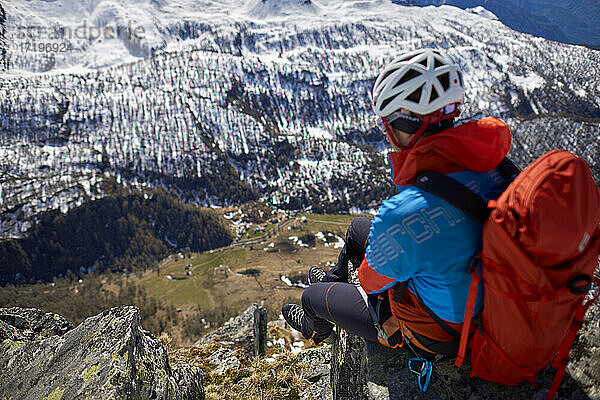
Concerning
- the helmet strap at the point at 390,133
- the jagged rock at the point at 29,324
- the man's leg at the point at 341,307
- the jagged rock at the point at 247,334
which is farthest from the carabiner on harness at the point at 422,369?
the jagged rock at the point at 247,334

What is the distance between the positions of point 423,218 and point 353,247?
14.7 ft

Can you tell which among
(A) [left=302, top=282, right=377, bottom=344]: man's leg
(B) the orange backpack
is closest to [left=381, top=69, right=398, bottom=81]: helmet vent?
(B) the orange backpack

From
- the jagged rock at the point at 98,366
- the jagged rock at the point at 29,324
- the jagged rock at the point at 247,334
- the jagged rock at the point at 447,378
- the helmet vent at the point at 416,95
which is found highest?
the helmet vent at the point at 416,95

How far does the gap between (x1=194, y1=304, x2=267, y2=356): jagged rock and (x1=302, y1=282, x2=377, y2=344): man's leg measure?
9.14 m

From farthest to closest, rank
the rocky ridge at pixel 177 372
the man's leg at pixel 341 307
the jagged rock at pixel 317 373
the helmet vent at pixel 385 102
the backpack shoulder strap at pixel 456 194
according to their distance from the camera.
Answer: the jagged rock at pixel 317 373, the man's leg at pixel 341 307, the helmet vent at pixel 385 102, the rocky ridge at pixel 177 372, the backpack shoulder strap at pixel 456 194

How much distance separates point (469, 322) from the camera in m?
4.09

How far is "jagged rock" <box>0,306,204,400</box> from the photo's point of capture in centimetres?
612

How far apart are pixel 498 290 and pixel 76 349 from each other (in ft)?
27.4

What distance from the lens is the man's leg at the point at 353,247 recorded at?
792 cm

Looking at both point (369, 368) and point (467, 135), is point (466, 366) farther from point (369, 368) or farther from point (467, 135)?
point (467, 135)

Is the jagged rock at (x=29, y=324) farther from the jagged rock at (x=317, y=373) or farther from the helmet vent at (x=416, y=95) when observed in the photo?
the helmet vent at (x=416, y=95)

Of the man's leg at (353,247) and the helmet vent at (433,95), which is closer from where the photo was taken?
the helmet vent at (433,95)

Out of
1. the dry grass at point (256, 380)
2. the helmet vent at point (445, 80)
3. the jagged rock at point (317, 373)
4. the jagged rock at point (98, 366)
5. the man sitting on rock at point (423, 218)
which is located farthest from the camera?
the jagged rock at point (317, 373)

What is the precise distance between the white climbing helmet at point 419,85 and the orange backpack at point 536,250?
1689mm
